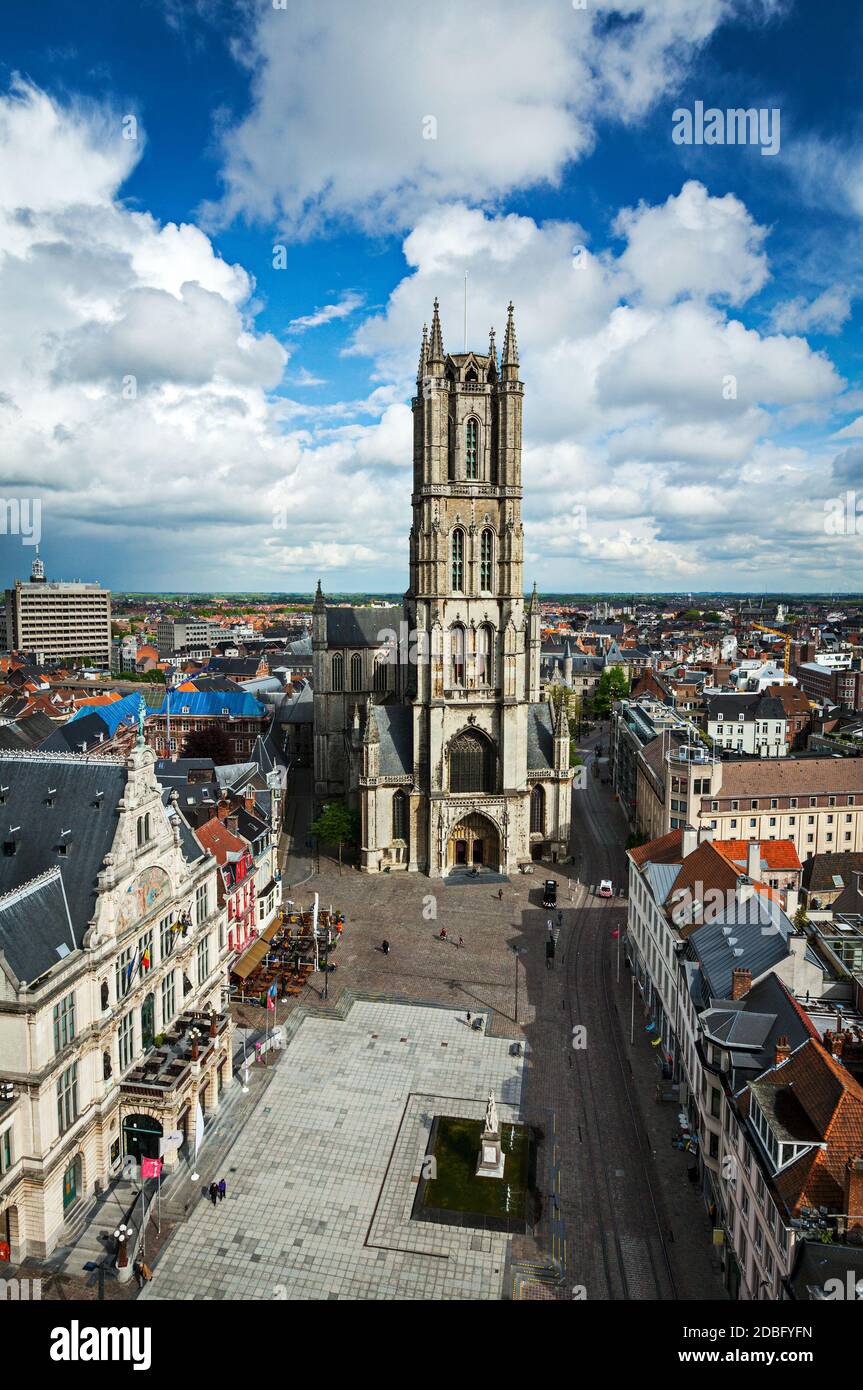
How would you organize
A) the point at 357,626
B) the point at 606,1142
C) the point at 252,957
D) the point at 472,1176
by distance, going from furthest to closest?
the point at 357,626 → the point at 252,957 → the point at 606,1142 → the point at 472,1176

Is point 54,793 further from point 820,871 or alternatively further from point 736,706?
point 736,706

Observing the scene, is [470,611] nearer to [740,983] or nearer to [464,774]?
[464,774]

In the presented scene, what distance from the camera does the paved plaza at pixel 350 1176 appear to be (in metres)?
33.3

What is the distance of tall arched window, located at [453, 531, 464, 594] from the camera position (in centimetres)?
8181

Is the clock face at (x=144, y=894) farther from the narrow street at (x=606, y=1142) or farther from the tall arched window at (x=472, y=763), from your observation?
the tall arched window at (x=472, y=763)

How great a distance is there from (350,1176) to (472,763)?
154 ft

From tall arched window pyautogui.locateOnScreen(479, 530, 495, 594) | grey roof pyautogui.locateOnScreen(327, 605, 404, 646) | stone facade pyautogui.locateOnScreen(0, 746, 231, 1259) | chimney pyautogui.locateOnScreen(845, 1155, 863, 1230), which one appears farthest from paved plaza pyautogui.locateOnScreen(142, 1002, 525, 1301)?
grey roof pyautogui.locateOnScreen(327, 605, 404, 646)

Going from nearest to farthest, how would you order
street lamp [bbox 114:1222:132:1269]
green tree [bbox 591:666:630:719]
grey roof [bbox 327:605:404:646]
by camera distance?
street lamp [bbox 114:1222:132:1269] → grey roof [bbox 327:605:404:646] → green tree [bbox 591:666:630:719]

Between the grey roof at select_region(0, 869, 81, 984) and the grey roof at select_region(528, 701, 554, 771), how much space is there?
5311 centimetres

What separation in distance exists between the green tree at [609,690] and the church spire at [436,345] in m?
87.2

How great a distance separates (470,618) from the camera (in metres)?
82.0

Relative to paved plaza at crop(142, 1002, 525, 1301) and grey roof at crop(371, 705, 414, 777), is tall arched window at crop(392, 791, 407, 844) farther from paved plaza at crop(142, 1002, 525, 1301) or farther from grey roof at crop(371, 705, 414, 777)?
paved plaza at crop(142, 1002, 525, 1301)

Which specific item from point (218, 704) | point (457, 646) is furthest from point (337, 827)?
point (218, 704)

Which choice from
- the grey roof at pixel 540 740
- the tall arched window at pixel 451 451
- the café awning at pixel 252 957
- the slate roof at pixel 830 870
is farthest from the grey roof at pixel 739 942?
the tall arched window at pixel 451 451
